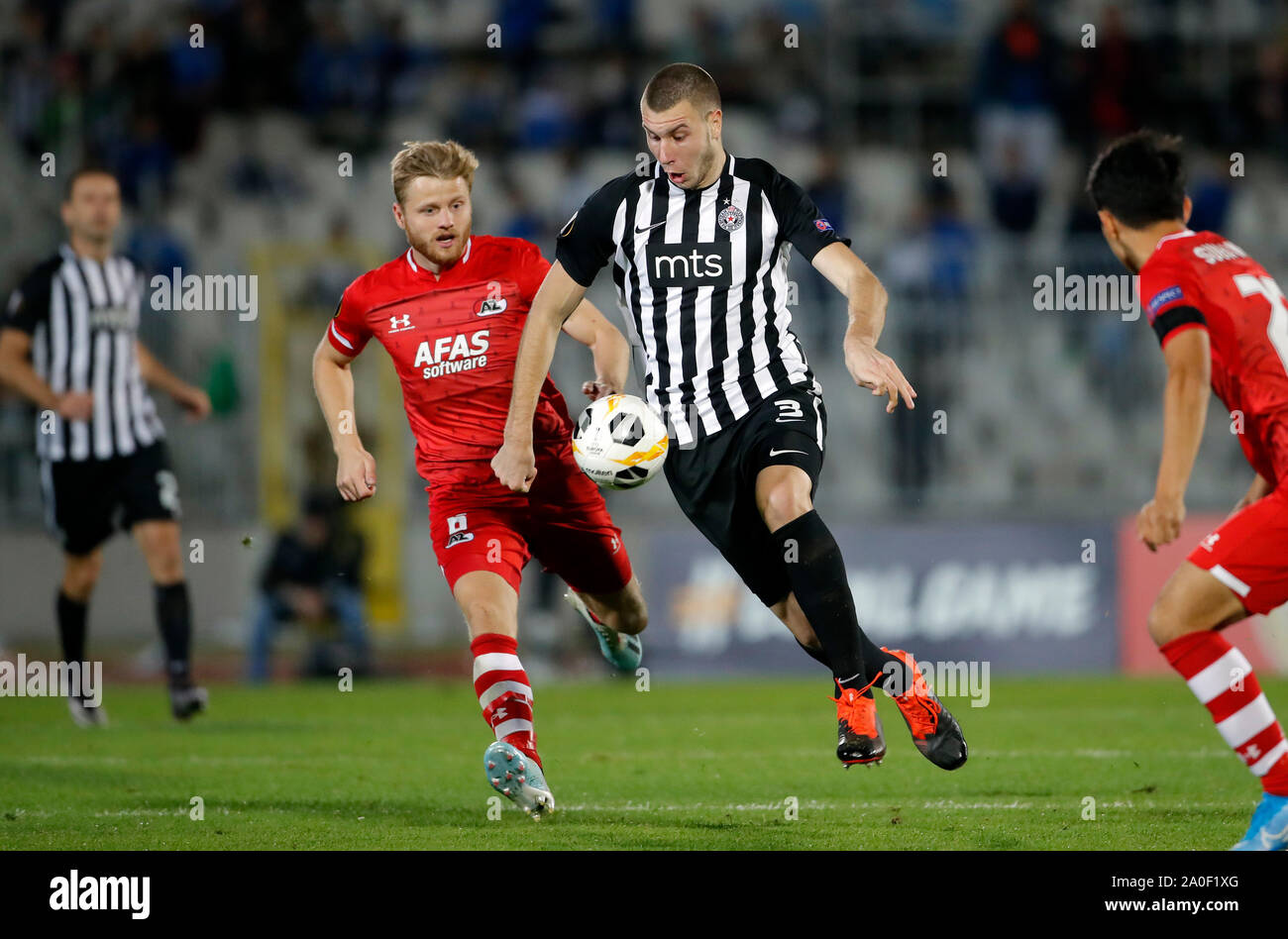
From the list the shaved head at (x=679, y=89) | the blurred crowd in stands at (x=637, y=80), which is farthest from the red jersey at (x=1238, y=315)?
the blurred crowd in stands at (x=637, y=80)

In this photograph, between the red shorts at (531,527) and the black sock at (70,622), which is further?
the black sock at (70,622)

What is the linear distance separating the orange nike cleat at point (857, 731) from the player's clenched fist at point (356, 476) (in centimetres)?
196

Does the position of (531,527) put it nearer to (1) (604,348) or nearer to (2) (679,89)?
(1) (604,348)

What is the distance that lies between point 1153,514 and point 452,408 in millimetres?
2966

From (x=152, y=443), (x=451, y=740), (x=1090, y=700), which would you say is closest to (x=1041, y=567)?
(x=1090, y=700)

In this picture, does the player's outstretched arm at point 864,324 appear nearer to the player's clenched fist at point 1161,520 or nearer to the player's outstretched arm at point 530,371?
the player's clenched fist at point 1161,520

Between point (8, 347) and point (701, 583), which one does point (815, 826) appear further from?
point (701, 583)

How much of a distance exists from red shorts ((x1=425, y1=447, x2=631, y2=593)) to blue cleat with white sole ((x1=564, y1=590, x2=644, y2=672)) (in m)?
0.34

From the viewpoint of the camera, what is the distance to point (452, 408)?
6832 mm

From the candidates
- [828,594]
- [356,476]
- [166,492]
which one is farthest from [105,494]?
[828,594]

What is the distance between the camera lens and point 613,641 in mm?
7965

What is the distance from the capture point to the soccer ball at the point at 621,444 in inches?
242

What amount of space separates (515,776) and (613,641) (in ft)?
7.13

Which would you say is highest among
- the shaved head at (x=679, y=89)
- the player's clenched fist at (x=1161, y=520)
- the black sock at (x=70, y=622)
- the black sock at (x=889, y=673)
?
the shaved head at (x=679, y=89)
